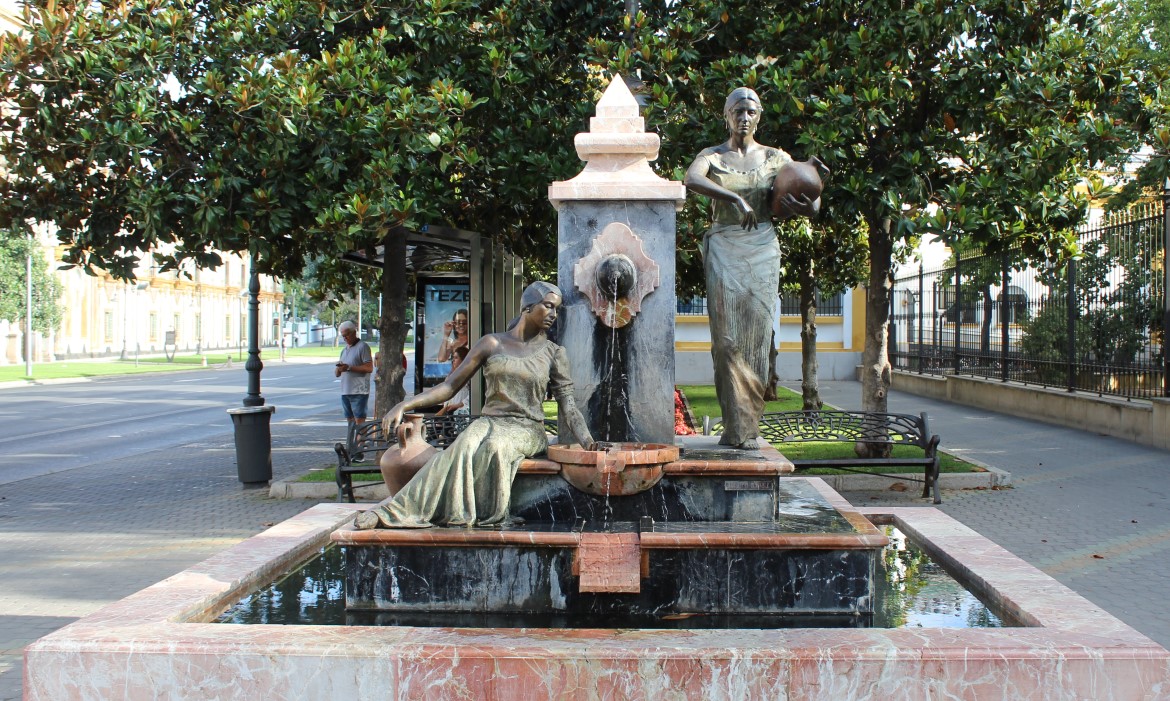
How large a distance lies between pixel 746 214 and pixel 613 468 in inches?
70.7

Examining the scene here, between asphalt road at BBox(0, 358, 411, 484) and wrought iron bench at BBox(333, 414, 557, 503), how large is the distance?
5784 mm

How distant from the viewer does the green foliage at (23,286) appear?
133ft

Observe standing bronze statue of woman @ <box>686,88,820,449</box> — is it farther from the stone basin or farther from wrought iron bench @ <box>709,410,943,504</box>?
→ wrought iron bench @ <box>709,410,943,504</box>

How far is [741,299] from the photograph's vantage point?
610 cm

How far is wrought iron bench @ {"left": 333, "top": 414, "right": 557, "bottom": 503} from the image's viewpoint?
916 centimetres

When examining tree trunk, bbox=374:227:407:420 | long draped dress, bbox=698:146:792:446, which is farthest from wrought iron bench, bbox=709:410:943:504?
tree trunk, bbox=374:227:407:420

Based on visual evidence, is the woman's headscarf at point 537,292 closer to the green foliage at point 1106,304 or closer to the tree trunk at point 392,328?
the tree trunk at point 392,328

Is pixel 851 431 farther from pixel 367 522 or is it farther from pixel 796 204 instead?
pixel 367 522

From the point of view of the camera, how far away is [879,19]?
10.9 metres

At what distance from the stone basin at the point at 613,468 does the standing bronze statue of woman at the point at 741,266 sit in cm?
97

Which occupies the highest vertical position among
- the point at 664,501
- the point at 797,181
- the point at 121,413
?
the point at 797,181

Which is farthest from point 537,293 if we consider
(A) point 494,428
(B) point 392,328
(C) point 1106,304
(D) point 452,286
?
(C) point 1106,304

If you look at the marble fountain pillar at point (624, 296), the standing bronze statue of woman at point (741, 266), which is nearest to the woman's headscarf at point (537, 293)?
the marble fountain pillar at point (624, 296)

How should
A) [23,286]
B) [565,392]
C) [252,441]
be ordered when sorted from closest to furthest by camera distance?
1. [565,392]
2. [252,441]
3. [23,286]
